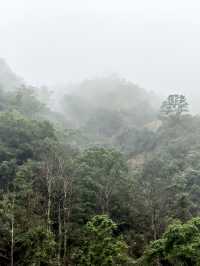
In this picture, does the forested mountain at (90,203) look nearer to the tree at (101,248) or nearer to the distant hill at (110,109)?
the tree at (101,248)

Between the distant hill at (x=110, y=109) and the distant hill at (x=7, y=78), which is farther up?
the distant hill at (x=7, y=78)

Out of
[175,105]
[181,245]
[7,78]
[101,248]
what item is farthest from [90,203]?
[7,78]

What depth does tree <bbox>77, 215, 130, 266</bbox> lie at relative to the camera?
1484 centimetres

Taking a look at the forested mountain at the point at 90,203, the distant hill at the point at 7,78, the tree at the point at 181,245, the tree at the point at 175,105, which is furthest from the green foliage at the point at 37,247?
the distant hill at the point at 7,78

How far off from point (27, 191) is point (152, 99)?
58.4 meters

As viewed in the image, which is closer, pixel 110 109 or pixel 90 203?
pixel 90 203

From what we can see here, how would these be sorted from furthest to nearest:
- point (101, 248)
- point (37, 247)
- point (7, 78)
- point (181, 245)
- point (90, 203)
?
1. point (7, 78)
2. point (90, 203)
3. point (37, 247)
4. point (101, 248)
5. point (181, 245)

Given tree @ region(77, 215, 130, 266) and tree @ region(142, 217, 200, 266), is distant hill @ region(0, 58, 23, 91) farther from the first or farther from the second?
tree @ region(142, 217, 200, 266)

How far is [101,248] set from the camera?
49.7 ft

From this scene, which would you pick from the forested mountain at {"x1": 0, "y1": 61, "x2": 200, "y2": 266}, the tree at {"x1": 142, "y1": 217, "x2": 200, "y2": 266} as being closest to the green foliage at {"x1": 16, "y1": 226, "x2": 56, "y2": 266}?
the forested mountain at {"x1": 0, "y1": 61, "x2": 200, "y2": 266}

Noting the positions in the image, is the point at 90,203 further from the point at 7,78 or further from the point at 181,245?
the point at 7,78

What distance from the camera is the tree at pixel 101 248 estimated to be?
48.7 feet

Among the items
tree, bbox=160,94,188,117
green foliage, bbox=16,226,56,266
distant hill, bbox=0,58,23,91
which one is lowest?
green foliage, bbox=16,226,56,266

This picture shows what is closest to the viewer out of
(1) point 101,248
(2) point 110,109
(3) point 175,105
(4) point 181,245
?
(4) point 181,245
